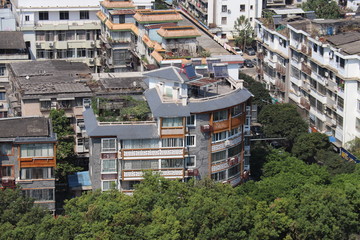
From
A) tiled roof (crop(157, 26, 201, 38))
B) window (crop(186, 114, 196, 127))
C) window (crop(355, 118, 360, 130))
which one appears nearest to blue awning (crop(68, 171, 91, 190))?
window (crop(186, 114, 196, 127))

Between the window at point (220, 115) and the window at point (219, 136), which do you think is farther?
the window at point (219, 136)

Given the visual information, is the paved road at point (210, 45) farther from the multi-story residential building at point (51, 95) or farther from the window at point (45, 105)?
the window at point (45, 105)

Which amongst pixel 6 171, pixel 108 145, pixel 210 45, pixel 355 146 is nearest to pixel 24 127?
pixel 6 171

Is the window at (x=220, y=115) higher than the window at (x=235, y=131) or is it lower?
higher

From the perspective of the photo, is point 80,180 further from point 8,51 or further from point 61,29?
point 61,29

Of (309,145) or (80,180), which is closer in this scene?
(80,180)

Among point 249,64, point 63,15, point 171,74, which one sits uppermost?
point 171,74

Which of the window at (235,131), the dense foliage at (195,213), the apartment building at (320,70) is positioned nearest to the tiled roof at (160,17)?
the apartment building at (320,70)
